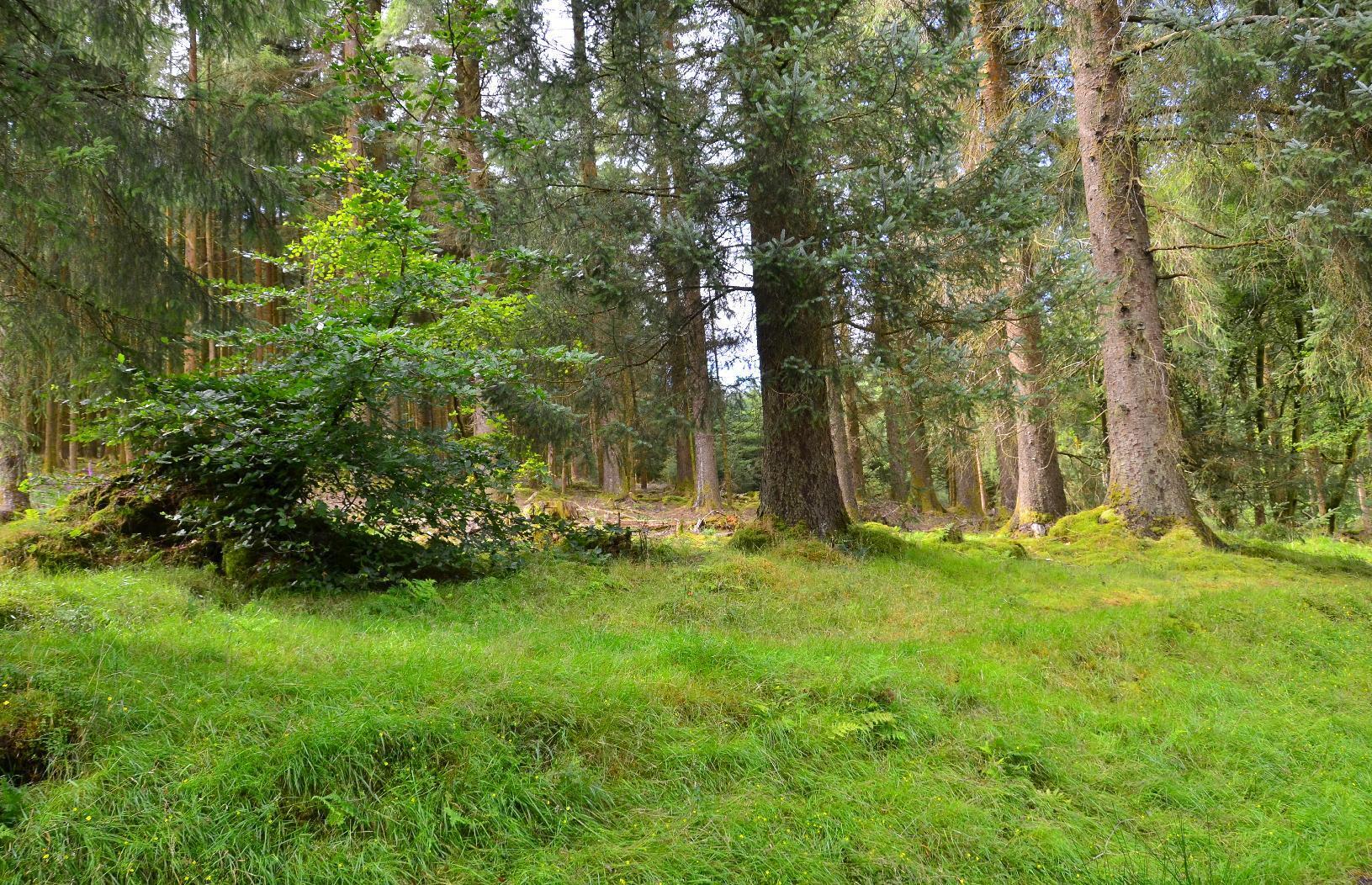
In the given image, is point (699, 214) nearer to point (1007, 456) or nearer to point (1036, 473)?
point (1036, 473)

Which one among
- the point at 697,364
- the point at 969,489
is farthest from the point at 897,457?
the point at 697,364

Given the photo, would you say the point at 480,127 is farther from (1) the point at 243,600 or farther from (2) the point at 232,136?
(1) the point at 243,600

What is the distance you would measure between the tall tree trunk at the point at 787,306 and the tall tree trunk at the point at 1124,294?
4643 millimetres

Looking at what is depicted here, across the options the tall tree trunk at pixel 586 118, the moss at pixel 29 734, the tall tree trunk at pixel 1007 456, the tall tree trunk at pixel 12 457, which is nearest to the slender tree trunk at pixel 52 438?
the tall tree trunk at pixel 12 457

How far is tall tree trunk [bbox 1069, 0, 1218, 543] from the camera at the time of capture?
33.4ft

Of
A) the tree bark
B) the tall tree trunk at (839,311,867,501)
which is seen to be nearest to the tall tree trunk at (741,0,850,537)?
the tall tree trunk at (839,311,867,501)

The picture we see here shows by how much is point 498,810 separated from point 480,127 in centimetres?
583

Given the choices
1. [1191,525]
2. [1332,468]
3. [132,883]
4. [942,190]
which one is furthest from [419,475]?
[1332,468]

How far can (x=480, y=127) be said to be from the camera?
6594mm

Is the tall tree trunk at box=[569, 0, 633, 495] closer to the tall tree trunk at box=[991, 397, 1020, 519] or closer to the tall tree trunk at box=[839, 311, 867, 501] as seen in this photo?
the tall tree trunk at box=[839, 311, 867, 501]

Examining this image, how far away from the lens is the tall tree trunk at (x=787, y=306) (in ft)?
24.7

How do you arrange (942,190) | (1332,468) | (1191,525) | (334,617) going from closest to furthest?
(334,617) → (942,190) → (1191,525) → (1332,468)

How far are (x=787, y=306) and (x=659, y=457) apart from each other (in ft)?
9.34

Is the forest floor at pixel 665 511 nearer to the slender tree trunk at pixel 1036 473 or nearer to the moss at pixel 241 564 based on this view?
the slender tree trunk at pixel 1036 473
